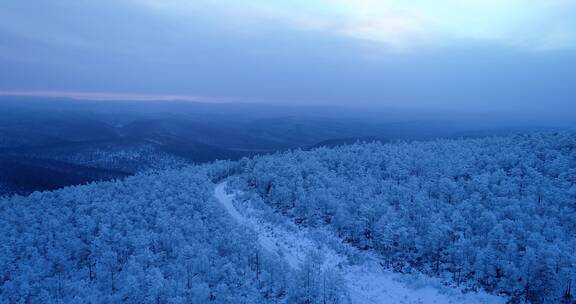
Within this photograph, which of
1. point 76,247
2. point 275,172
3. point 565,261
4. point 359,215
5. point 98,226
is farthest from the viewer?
point 275,172

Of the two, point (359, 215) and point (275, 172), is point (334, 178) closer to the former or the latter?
point (275, 172)

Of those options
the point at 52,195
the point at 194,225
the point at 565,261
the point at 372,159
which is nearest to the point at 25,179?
the point at 52,195

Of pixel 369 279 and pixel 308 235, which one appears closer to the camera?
pixel 369 279

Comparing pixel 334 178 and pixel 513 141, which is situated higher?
pixel 513 141

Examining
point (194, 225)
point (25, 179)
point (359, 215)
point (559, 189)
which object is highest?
point (559, 189)
